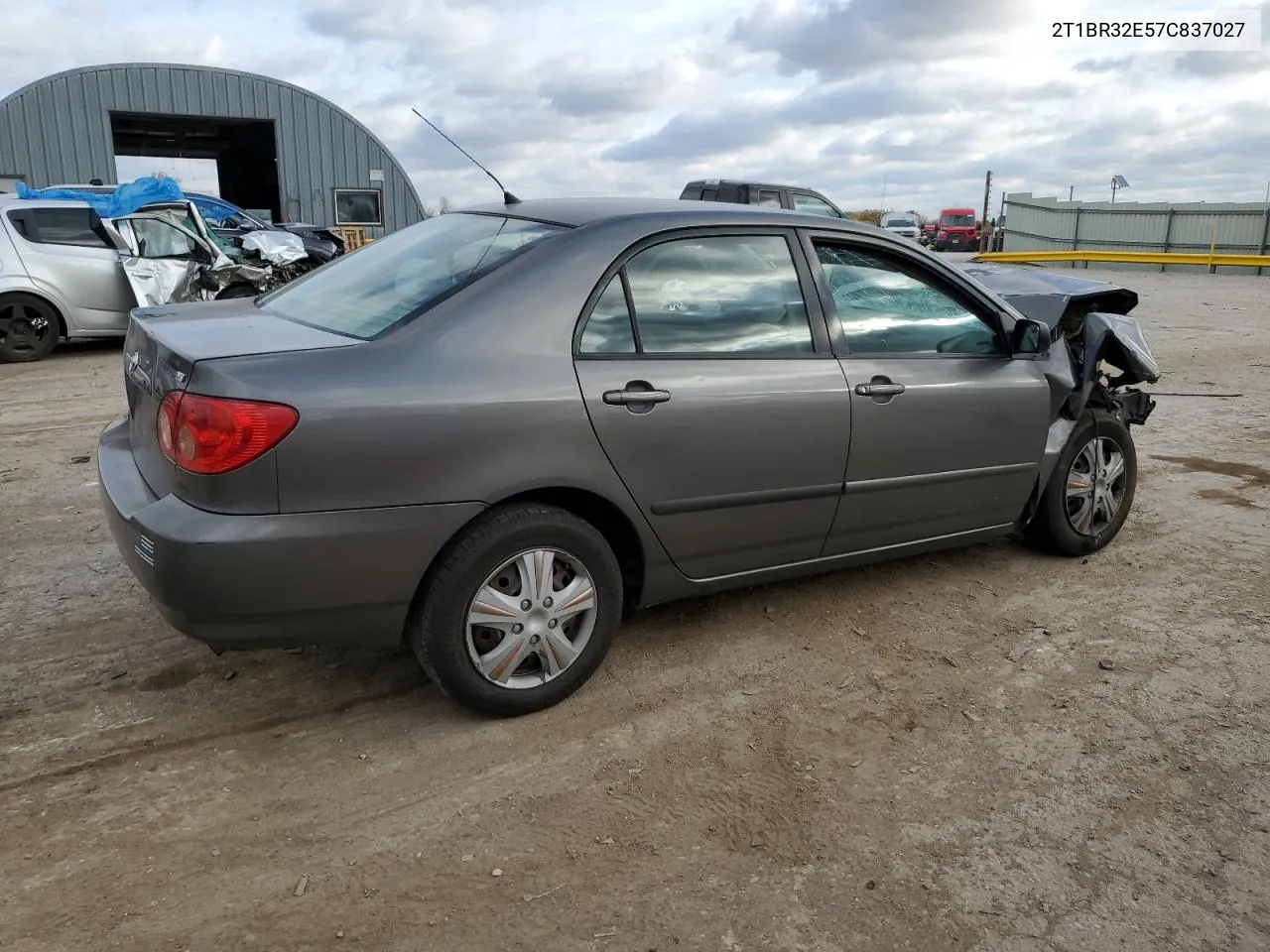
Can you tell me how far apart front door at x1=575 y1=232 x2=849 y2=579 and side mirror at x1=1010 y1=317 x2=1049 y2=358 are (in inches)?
37.2

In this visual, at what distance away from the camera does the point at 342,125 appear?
2673 cm

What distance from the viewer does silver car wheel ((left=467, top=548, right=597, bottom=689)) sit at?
302 cm

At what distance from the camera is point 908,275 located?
396cm

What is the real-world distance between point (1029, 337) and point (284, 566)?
2991 mm

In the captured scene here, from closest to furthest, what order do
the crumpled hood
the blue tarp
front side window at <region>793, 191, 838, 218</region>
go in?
the crumpled hood → the blue tarp → front side window at <region>793, 191, 838, 218</region>

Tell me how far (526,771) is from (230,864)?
2.70 feet

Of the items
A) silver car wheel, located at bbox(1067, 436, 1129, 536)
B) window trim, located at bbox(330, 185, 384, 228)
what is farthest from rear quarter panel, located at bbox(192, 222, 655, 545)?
window trim, located at bbox(330, 185, 384, 228)

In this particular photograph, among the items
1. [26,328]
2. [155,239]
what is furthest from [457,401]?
[155,239]

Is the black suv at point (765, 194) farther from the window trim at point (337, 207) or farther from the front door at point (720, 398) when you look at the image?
the window trim at point (337, 207)

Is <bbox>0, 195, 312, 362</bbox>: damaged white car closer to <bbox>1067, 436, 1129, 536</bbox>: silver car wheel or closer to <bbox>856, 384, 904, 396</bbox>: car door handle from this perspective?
<bbox>856, 384, 904, 396</bbox>: car door handle

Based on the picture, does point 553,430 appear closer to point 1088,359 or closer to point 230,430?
point 230,430

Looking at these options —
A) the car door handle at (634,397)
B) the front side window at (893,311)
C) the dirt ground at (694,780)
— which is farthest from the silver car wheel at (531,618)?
the front side window at (893,311)

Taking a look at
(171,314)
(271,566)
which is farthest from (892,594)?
(171,314)

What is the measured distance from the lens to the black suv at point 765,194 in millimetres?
12938
